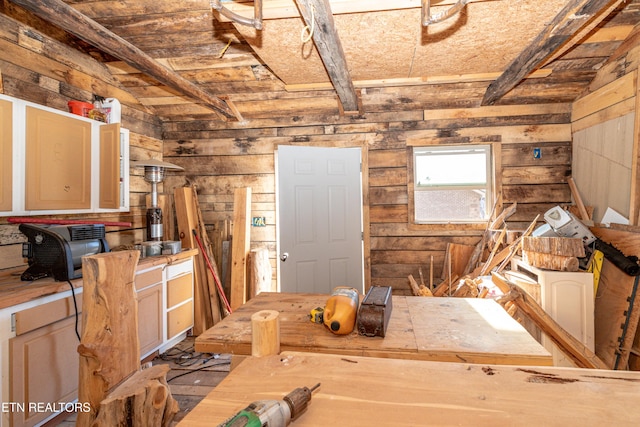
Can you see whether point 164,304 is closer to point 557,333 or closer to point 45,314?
point 45,314

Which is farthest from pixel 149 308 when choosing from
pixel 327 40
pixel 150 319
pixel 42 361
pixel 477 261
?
pixel 477 261

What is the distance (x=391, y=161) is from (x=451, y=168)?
0.72 meters

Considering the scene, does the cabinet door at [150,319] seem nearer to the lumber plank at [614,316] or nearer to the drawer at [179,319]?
the drawer at [179,319]

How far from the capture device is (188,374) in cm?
276

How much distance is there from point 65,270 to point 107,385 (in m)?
0.99

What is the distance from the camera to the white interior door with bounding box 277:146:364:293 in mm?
3367

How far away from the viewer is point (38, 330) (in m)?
1.91

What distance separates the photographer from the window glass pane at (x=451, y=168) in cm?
355

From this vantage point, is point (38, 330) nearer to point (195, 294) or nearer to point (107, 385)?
point (107, 385)

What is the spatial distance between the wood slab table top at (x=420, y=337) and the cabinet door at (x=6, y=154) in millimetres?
1795

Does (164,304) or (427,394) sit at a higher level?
(427,394)

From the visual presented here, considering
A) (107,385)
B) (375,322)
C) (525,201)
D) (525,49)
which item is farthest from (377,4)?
(525,201)

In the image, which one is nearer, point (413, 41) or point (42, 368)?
point (42, 368)

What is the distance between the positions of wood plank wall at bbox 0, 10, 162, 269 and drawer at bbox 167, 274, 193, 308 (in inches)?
30.4
